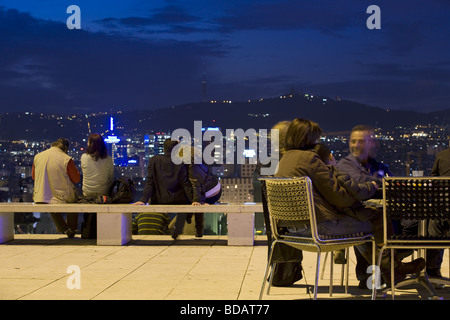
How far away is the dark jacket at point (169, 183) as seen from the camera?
402 inches

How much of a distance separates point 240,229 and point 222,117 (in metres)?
16.3

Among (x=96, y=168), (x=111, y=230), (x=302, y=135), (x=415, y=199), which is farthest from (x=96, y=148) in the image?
(x=415, y=199)

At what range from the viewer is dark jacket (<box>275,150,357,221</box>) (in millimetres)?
5473

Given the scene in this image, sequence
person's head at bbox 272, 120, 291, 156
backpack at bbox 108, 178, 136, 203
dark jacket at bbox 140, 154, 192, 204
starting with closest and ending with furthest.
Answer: person's head at bbox 272, 120, 291, 156 → dark jacket at bbox 140, 154, 192, 204 → backpack at bbox 108, 178, 136, 203

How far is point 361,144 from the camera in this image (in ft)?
22.1

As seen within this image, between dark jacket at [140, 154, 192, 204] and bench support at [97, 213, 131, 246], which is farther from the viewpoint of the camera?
dark jacket at [140, 154, 192, 204]

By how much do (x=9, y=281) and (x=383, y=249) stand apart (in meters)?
3.64

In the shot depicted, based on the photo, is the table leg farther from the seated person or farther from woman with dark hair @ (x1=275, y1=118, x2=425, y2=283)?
woman with dark hair @ (x1=275, y1=118, x2=425, y2=283)

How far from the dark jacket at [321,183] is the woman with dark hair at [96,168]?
17.8ft

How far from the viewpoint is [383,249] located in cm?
549

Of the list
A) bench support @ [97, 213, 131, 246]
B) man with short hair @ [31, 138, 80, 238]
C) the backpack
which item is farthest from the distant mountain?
bench support @ [97, 213, 131, 246]

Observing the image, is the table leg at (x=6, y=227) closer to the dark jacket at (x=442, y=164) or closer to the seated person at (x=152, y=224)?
the seated person at (x=152, y=224)

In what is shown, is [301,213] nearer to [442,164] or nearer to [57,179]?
[442,164]

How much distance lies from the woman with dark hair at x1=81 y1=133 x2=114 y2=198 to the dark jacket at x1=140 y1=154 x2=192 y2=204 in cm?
72
